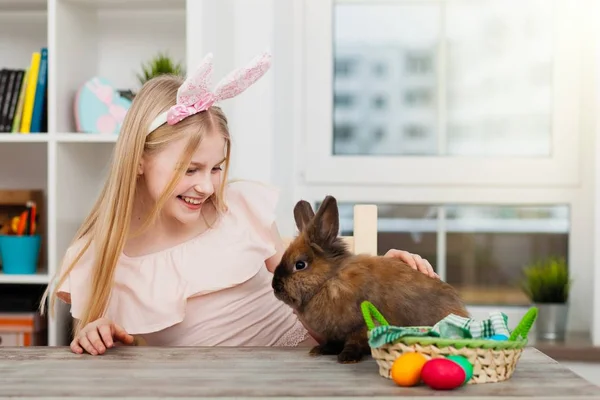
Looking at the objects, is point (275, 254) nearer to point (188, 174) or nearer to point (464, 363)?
point (188, 174)

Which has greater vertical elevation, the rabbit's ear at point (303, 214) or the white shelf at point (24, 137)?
the white shelf at point (24, 137)

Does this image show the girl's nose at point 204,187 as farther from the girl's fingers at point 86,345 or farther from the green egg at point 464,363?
the green egg at point 464,363

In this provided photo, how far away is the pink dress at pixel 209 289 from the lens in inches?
65.7

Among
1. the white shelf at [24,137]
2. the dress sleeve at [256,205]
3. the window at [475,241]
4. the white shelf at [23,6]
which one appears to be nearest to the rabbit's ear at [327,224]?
the dress sleeve at [256,205]

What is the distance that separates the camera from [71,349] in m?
1.27

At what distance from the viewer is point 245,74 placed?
1.57 m

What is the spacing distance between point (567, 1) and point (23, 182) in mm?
1846

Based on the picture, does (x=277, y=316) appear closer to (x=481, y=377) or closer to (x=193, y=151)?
(x=193, y=151)

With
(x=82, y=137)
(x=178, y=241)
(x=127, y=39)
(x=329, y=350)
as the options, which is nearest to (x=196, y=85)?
(x=178, y=241)

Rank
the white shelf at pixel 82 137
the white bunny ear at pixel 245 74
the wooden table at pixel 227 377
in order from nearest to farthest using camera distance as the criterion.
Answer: the wooden table at pixel 227 377 → the white bunny ear at pixel 245 74 → the white shelf at pixel 82 137

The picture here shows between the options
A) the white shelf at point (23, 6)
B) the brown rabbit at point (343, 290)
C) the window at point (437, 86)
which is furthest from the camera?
the window at point (437, 86)

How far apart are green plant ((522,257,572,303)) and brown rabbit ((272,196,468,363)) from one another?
1.35 metres

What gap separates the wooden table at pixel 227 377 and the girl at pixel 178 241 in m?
0.38

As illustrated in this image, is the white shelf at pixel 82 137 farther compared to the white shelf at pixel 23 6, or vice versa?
the white shelf at pixel 23 6
